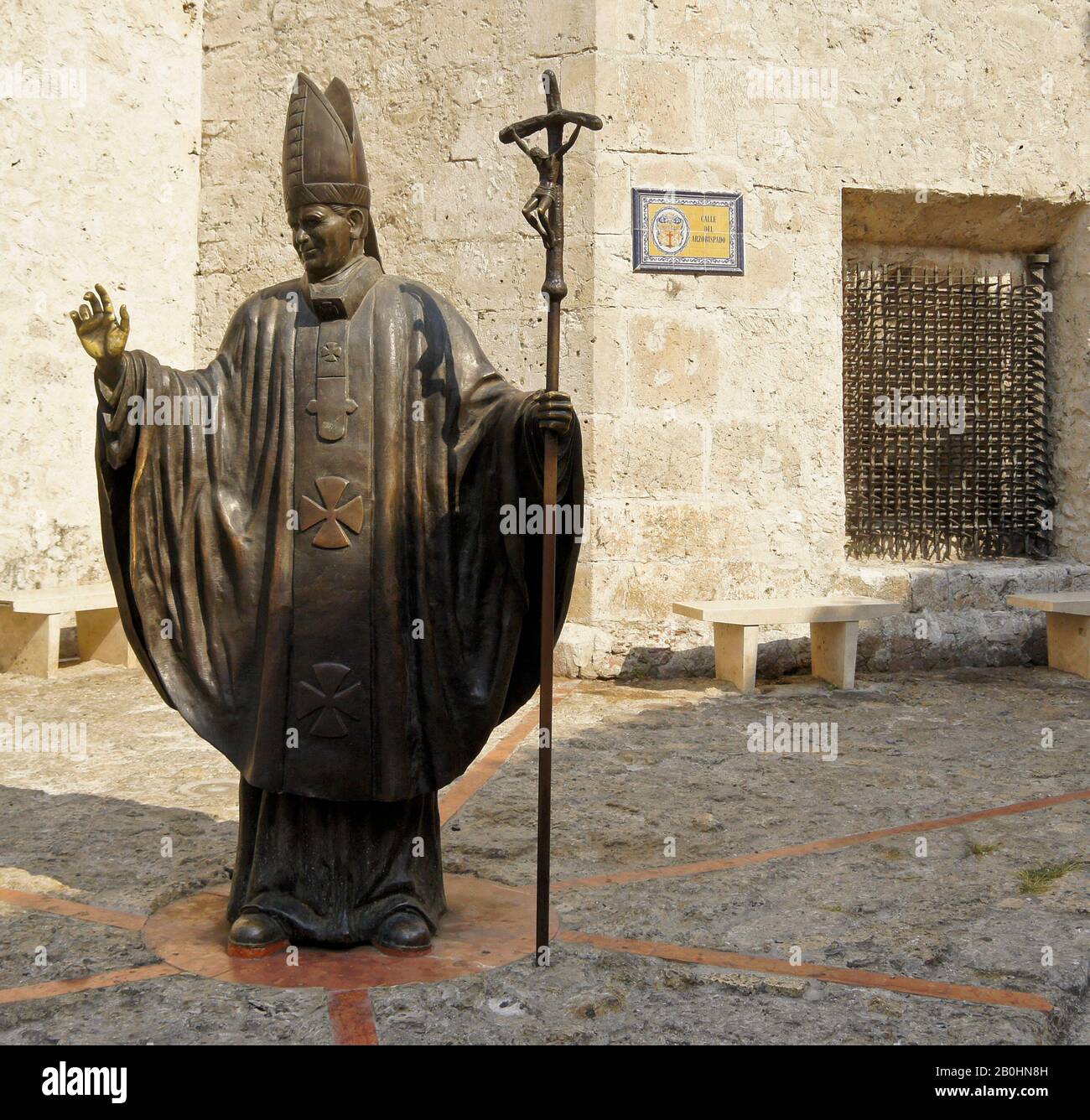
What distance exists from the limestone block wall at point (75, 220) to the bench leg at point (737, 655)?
4099mm

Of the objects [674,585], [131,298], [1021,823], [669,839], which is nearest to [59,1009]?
[669,839]

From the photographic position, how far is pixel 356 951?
3.16m

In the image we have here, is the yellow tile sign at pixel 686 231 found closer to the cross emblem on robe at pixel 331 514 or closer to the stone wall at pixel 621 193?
the stone wall at pixel 621 193

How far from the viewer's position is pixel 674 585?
24.4 ft

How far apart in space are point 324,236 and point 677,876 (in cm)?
223

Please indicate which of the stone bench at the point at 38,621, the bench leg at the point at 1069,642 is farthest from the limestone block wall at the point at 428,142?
the bench leg at the point at 1069,642

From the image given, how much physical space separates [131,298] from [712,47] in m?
4.08

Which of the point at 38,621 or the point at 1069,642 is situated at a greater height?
the point at 38,621

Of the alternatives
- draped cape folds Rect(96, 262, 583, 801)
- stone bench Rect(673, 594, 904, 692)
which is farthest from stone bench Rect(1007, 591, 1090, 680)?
draped cape folds Rect(96, 262, 583, 801)

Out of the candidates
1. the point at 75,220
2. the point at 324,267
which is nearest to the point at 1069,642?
the point at 324,267

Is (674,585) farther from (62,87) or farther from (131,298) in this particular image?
(62,87)

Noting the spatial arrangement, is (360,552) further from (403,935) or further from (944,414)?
(944,414)

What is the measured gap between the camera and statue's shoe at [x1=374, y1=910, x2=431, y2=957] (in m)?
3.11

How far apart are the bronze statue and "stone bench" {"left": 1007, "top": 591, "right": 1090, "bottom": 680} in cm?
525
